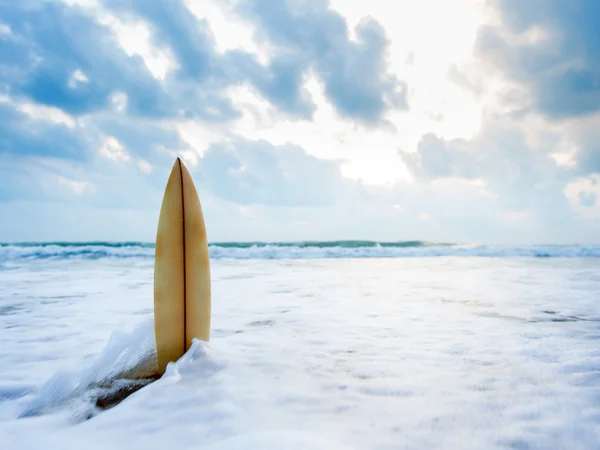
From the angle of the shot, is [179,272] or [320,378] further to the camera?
[179,272]

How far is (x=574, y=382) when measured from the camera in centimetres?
183

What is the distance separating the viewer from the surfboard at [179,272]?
1989mm

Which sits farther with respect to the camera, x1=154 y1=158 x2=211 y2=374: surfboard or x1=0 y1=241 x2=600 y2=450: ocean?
x1=154 y1=158 x2=211 y2=374: surfboard

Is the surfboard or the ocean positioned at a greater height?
the surfboard

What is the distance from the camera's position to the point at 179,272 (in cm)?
205

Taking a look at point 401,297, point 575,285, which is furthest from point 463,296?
point 575,285

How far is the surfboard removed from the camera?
1.99 m

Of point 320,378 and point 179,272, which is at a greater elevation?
point 179,272

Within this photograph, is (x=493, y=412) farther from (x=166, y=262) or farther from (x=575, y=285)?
(x=575, y=285)

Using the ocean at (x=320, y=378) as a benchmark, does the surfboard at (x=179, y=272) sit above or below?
above

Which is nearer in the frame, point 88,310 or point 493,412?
point 493,412

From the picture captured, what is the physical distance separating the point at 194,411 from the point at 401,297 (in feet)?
11.6

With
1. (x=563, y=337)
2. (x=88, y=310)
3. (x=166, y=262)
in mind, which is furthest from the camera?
(x=88, y=310)

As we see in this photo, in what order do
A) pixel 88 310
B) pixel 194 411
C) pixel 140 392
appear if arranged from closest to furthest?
pixel 194 411, pixel 140 392, pixel 88 310
